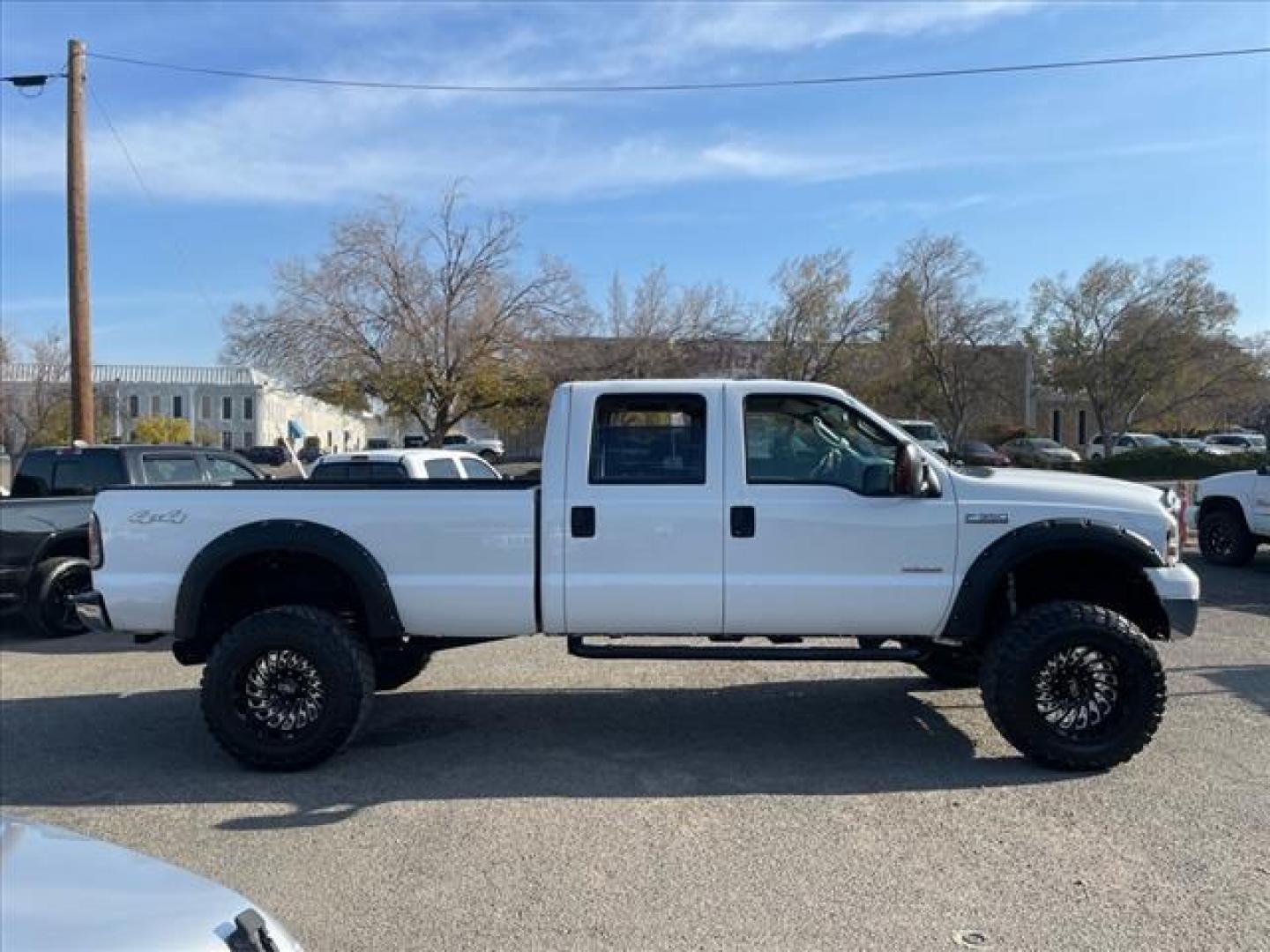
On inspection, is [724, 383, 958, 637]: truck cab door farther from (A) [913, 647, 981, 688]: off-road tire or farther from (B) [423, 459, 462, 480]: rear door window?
(B) [423, 459, 462, 480]: rear door window

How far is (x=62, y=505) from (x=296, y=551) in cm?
600

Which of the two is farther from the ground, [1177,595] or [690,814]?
[1177,595]

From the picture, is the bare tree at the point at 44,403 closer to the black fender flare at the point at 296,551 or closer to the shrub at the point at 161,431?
the shrub at the point at 161,431

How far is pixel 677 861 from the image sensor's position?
4496 millimetres

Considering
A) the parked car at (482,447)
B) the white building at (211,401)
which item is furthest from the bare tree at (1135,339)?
the white building at (211,401)

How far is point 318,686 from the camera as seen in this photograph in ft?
19.1

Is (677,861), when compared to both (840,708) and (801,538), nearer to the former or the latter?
(801,538)

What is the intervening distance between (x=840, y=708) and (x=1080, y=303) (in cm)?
4382

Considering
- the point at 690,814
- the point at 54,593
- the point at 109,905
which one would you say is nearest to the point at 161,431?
the point at 54,593

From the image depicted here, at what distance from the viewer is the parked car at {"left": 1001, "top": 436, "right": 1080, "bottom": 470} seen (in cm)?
3764

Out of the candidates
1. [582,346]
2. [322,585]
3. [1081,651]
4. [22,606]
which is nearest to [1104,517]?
[1081,651]

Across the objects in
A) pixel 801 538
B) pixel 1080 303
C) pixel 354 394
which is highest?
pixel 1080 303

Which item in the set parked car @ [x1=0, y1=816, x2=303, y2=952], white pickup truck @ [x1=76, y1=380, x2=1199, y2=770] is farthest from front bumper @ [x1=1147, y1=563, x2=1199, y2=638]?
parked car @ [x1=0, y1=816, x2=303, y2=952]

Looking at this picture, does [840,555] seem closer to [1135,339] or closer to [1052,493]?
[1052,493]
